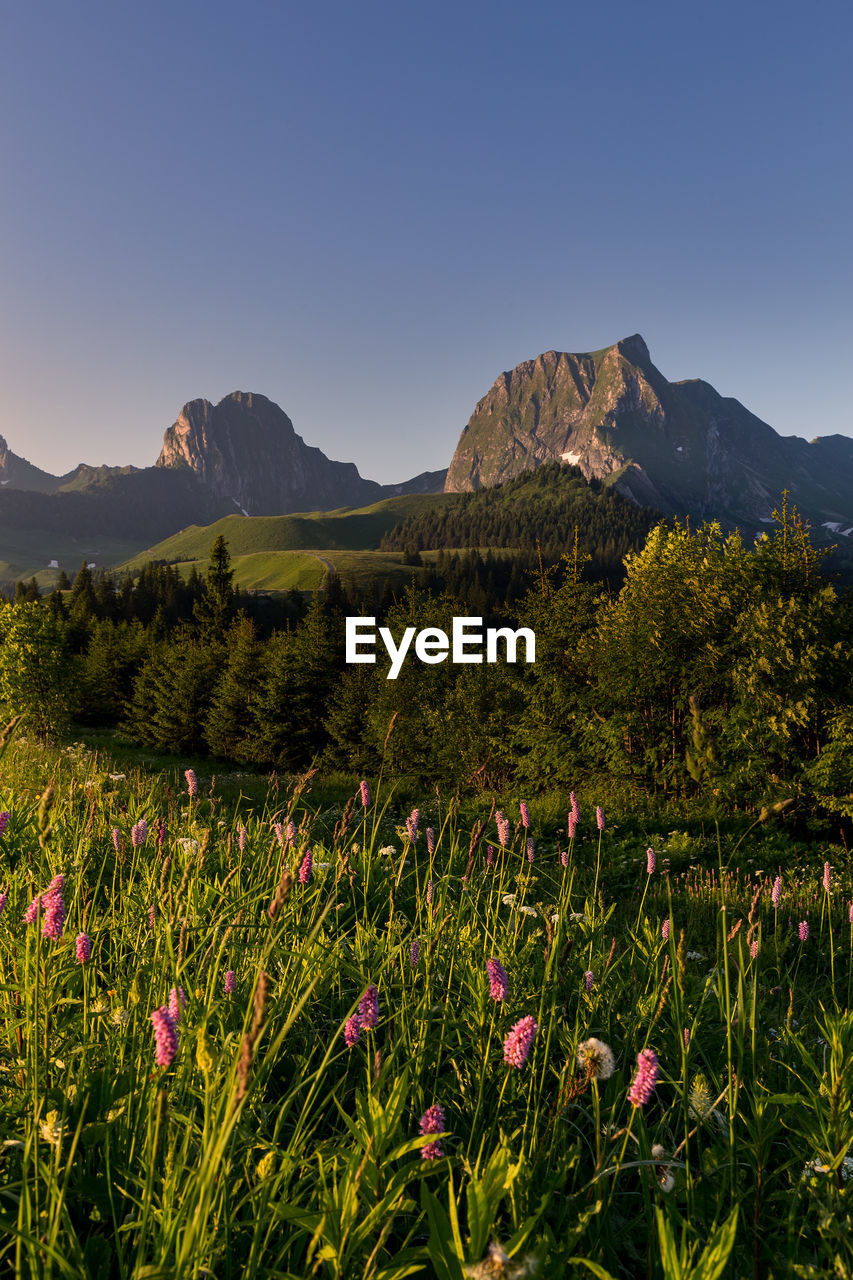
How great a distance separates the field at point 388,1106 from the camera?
149 centimetres

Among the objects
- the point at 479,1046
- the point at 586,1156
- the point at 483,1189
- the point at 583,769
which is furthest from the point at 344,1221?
the point at 583,769

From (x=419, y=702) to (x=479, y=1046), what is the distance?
40.0m

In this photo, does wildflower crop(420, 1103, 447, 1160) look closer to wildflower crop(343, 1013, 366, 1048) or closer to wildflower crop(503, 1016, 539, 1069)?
wildflower crop(503, 1016, 539, 1069)

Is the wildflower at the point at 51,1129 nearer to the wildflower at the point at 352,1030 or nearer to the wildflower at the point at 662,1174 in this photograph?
the wildflower at the point at 352,1030

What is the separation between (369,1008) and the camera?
1833 millimetres

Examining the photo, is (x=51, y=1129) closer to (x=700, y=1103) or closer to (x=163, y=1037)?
(x=163, y=1037)

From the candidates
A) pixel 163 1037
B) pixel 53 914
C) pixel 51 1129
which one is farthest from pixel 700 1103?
pixel 53 914

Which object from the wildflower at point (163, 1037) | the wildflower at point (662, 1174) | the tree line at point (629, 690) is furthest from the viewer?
the tree line at point (629, 690)

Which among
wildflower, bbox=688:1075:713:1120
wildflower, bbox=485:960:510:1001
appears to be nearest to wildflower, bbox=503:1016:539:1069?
wildflower, bbox=485:960:510:1001

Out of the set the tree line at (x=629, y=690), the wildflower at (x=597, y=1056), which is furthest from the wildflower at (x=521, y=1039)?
the tree line at (x=629, y=690)

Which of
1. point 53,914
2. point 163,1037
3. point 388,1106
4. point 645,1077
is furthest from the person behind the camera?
point 53,914

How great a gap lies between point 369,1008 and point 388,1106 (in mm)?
266

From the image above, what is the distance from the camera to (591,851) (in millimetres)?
11016

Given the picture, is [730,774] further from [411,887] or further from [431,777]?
[411,887]
